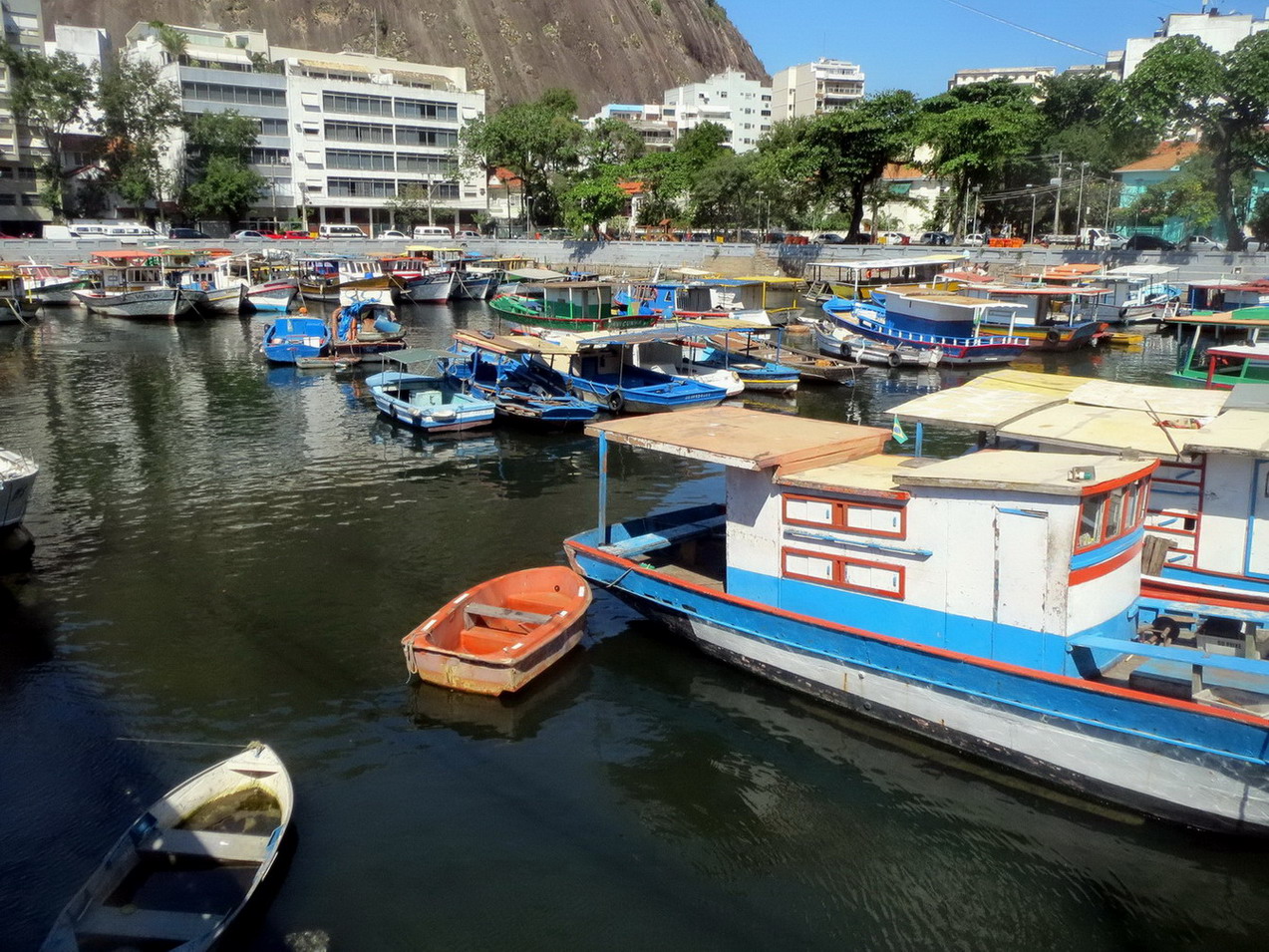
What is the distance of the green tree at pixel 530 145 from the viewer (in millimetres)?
76250

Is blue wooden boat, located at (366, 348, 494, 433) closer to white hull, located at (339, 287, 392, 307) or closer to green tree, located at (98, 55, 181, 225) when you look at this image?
white hull, located at (339, 287, 392, 307)

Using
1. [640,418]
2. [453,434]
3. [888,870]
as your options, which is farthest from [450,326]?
[888,870]

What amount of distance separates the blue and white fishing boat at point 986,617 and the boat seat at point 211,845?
6257mm

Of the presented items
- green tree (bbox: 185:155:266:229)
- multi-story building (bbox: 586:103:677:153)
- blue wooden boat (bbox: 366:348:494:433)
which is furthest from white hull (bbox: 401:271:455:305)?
multi-story building (bbox: 586:103:677:153)

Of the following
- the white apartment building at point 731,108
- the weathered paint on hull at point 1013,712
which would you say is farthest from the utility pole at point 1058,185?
the white apartment building at point 731,108

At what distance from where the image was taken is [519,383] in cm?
2856

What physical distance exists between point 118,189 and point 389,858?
282ft

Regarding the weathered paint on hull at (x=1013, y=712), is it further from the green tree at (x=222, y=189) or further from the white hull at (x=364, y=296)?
the green tree at (x=222, y=189)

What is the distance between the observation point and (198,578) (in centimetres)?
1695

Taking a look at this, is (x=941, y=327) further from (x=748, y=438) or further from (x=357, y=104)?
(x=357, y=104)

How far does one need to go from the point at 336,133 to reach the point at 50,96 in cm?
2213

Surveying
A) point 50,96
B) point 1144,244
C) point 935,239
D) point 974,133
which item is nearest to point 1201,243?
point 1144,244

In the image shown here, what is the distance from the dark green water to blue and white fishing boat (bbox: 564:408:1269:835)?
587 mm

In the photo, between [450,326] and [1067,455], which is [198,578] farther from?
[450,326]
